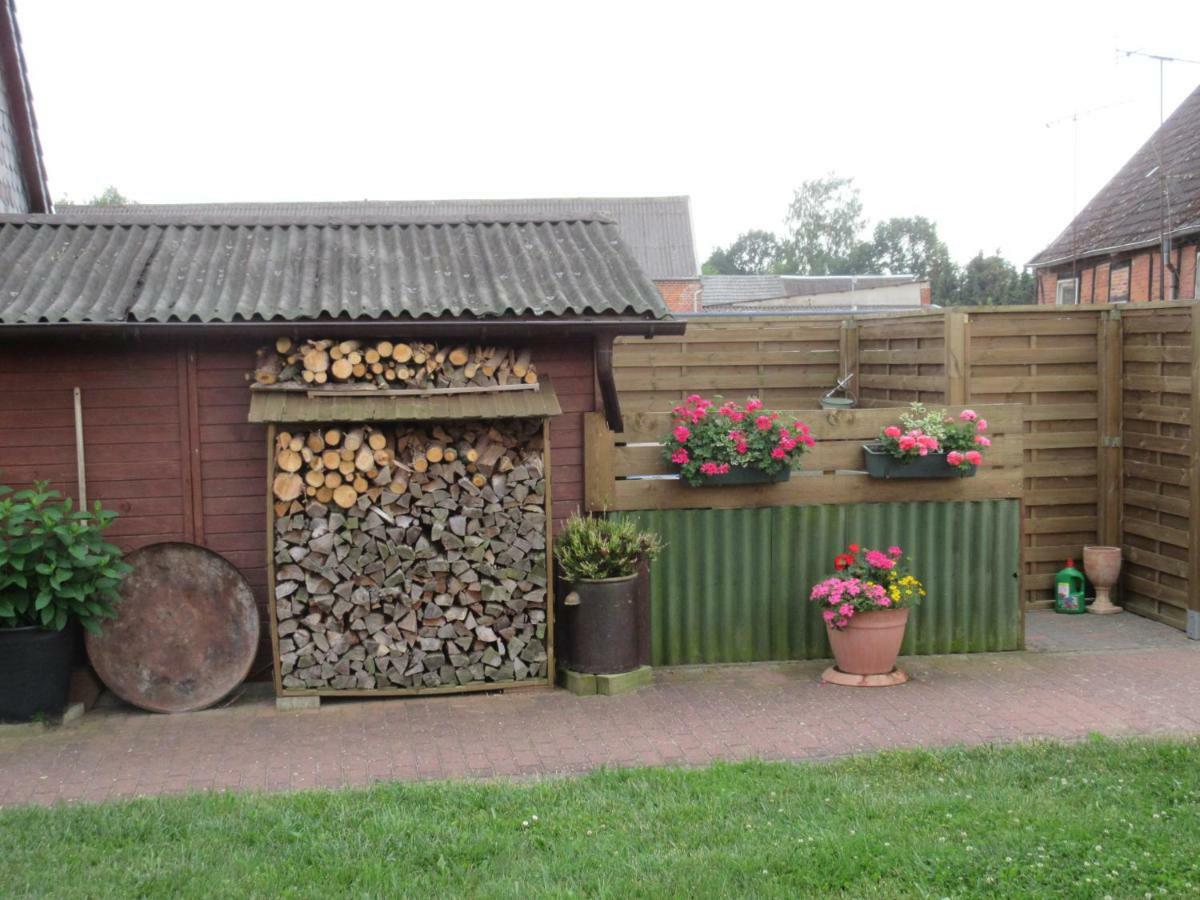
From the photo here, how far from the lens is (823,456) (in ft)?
29.1

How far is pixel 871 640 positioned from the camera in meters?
8.23

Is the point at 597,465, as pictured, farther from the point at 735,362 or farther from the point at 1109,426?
the point at 1109,426

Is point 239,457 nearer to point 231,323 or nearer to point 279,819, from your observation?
point 231,323

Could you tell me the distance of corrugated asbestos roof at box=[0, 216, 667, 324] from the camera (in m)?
7.78

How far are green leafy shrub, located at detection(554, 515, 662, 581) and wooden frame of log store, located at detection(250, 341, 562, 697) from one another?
15 centimetres

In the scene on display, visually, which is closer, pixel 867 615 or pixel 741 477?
pixel 867 615

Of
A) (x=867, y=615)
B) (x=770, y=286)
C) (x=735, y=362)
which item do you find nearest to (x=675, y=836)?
(x=867, y=615)

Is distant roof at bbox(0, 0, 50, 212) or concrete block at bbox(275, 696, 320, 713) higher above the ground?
distant roof at bbox(0, 0, 50, 212)

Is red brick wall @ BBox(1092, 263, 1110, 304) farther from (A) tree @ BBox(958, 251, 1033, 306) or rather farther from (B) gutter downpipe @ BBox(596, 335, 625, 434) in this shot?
(A) tree @ BBox(958, 251, 1033, 306)

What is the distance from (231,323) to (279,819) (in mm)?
3282

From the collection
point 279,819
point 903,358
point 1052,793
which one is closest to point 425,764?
point 279,819

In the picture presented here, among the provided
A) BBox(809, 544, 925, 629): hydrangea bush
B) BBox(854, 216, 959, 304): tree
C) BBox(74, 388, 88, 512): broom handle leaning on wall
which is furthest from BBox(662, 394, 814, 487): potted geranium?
BBox(854, 216, 959, 304): tree

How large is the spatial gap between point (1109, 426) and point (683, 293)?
120 feet

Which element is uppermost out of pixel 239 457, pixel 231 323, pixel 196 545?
pixel 231 323
